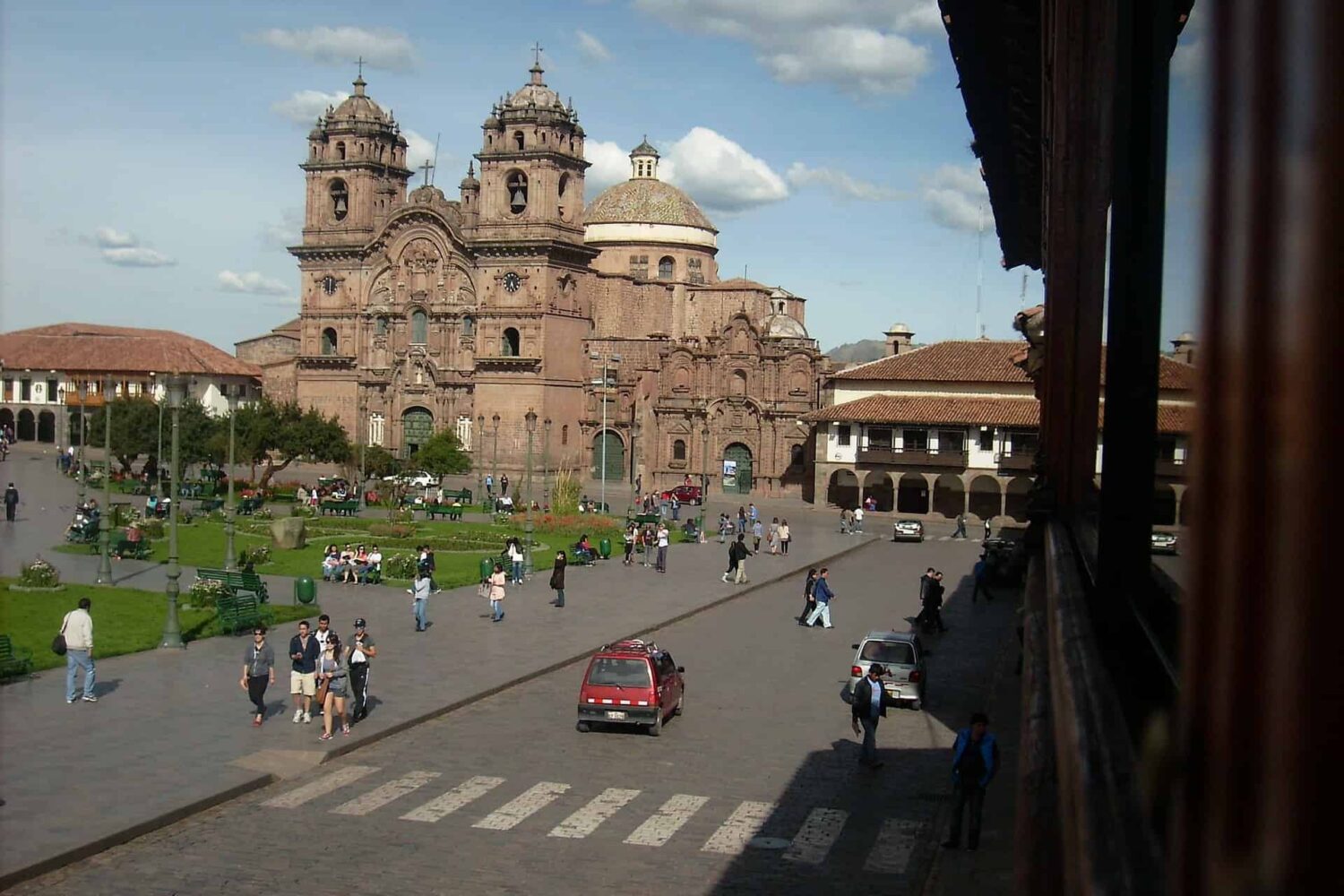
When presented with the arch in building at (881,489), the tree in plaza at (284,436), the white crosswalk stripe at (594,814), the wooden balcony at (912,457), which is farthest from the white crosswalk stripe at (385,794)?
the arch in building at (881,489)

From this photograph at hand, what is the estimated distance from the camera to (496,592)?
2517 cm

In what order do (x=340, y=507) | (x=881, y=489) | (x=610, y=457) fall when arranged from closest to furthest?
(x=340, y=507) < (x=881, y=489) < (x=610, y=457)

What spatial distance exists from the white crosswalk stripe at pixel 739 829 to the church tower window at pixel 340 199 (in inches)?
2446

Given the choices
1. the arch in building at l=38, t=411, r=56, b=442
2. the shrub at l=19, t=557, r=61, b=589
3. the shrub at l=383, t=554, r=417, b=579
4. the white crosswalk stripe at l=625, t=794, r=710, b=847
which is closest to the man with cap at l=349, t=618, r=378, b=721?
the white crosswalk stripe at l=625, t=794, r=710, b=847

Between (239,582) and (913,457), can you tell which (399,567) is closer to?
(239,582)

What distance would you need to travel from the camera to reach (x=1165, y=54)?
6.85ft

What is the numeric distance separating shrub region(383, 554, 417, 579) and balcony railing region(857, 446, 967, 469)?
1082 inches

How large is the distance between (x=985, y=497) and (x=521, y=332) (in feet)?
76.9

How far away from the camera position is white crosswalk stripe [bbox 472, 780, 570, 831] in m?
12.8

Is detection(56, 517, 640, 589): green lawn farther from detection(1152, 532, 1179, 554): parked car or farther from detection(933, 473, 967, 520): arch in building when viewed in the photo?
detection(1152, 532, 1179, 554): parked car

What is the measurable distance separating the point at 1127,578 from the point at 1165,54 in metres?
0.81

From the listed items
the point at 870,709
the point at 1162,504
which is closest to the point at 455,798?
the point at 870,709

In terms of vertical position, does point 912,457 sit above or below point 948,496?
above

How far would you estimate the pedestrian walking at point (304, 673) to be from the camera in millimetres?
16375
